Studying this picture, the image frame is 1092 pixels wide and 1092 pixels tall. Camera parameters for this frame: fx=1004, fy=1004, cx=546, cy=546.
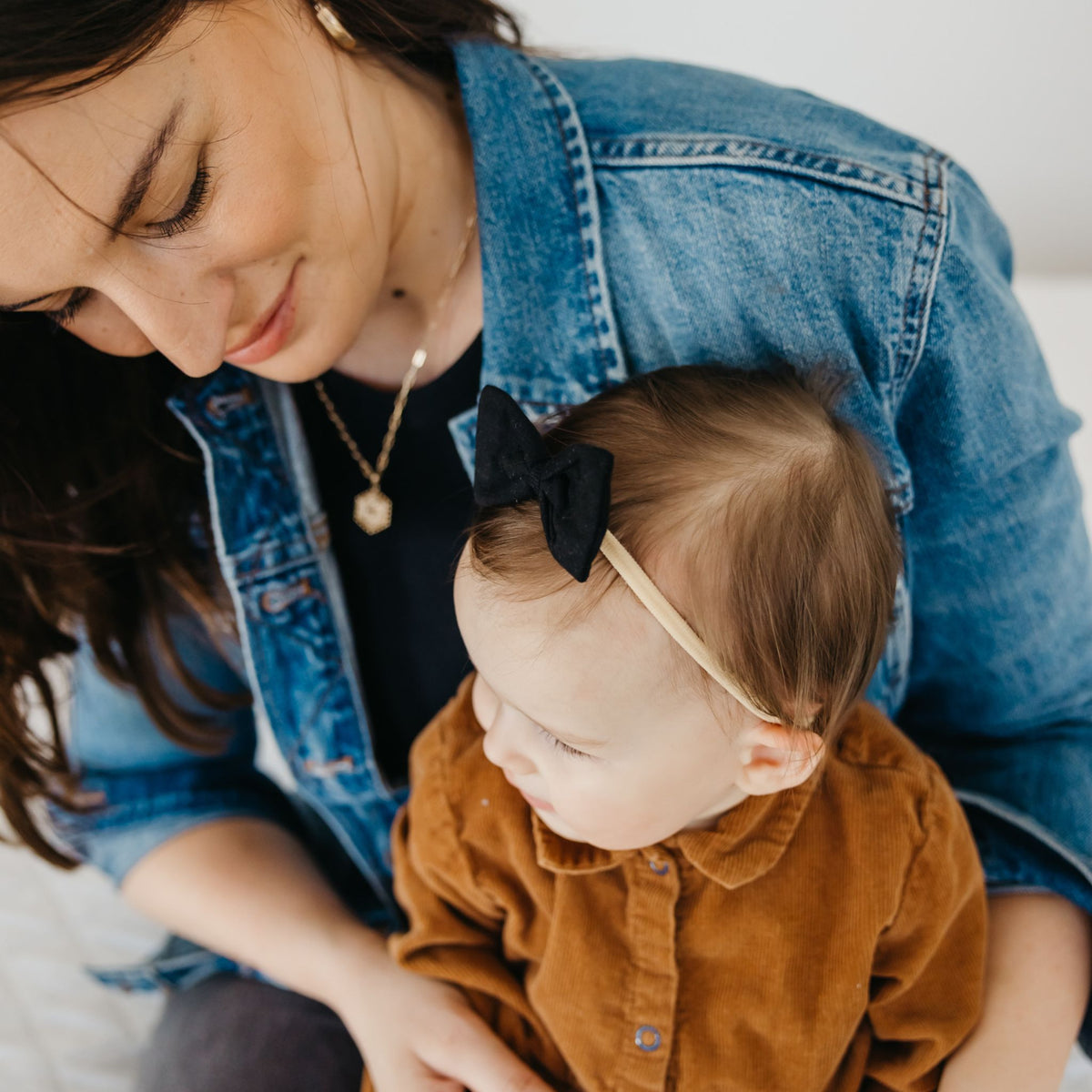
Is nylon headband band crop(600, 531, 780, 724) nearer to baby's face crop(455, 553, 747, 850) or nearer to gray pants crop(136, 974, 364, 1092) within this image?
baby's face crop(455, 553, 747, 850)

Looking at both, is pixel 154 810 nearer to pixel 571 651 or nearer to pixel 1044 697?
pixel 571 651

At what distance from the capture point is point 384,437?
0.97 meters

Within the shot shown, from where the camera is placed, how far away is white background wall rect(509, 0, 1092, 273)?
140cm

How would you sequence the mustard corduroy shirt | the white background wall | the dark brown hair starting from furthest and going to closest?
the white background wall → the dark brown hair → the mustard corduroy shirt

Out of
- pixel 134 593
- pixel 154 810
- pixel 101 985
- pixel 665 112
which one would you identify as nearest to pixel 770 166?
pixel 665 112

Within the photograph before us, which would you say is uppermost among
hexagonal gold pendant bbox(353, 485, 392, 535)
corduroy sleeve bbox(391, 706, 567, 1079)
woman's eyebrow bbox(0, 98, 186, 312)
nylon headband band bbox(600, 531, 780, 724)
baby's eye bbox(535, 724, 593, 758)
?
woman's eyebrow bbox(0, 98, 186, 312)

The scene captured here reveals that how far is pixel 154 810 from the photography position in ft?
3.68

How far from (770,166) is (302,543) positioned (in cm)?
55

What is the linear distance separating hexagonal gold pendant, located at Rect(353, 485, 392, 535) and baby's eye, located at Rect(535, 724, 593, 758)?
0.32 metres

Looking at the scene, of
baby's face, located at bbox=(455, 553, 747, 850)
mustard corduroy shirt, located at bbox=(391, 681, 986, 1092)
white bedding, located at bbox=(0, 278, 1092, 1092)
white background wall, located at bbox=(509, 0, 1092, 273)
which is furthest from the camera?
white background wall, located at bbox=(509, 0, 1092, 273)

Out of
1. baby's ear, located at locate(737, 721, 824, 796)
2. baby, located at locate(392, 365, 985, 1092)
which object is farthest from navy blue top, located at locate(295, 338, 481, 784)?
baby's ear, located at locate(737, 721, 824, 796)

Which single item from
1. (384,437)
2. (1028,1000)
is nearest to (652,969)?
(1028,1000)

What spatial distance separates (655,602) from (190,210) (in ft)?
1.31

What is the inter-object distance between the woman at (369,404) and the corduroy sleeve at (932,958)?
0.11ft
